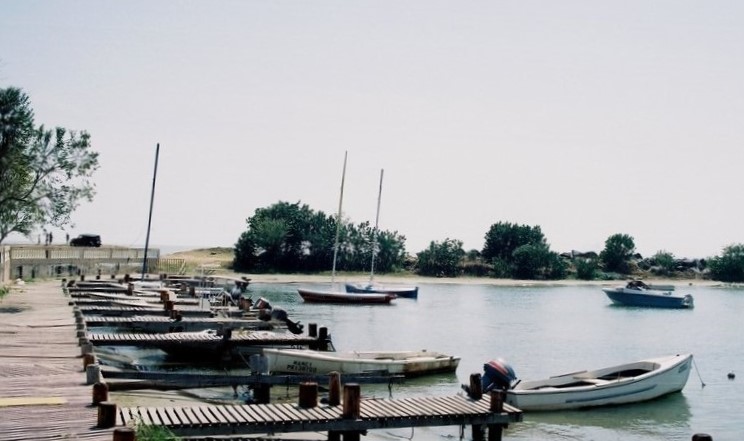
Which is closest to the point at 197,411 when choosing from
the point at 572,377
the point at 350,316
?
the point at 572,377

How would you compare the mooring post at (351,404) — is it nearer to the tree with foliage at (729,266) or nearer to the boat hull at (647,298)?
the boat hull at (647,298)

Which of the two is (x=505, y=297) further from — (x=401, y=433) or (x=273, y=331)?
(x=401, y=433)

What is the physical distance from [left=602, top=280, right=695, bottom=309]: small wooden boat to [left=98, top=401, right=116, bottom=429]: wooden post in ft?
269

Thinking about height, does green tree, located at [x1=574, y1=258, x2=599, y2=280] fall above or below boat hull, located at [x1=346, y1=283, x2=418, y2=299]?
above

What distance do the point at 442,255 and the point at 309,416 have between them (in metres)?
108

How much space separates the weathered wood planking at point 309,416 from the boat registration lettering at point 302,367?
1122 cm

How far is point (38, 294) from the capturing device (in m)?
42.6

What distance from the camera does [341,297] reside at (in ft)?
253

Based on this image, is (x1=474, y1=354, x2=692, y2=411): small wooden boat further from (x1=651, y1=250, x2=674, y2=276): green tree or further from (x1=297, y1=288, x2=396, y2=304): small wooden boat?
(x1=651, y1=250, x2=674, y2=276): green tree

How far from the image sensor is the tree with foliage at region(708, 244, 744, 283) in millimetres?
141000

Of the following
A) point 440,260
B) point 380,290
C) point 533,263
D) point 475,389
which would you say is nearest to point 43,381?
point 475,389

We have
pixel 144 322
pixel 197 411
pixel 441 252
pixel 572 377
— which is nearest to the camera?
pixel 197 411

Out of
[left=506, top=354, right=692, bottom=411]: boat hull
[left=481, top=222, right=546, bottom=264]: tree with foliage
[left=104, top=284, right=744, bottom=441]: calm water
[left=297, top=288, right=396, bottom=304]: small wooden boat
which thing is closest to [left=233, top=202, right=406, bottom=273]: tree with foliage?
[left=104, top=284, right=744, bottom=441]: calm water

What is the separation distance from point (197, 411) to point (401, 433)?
8.55 metres
